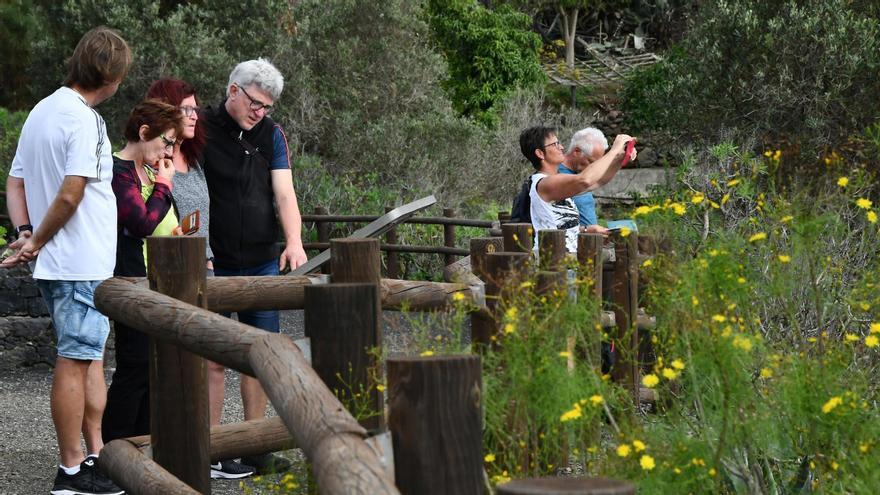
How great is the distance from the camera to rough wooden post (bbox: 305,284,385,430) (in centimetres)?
264

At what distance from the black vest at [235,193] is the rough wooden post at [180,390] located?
1616 millimetres

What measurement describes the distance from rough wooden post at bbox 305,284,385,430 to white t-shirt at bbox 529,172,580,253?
128 inches

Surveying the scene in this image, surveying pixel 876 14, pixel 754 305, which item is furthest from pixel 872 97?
pixel 754 305

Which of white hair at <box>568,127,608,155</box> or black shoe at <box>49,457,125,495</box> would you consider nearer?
black shoe at <box>49,457,125,495</box>

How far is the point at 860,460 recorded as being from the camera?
3027 millimetres

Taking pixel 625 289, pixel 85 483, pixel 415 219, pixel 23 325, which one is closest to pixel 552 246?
pixel 85 483

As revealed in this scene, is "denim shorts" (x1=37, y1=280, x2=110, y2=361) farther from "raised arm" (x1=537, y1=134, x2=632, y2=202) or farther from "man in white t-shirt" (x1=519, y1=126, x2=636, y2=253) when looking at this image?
"raised arm" (x1=537, y1=134, x2=632, y2=202)

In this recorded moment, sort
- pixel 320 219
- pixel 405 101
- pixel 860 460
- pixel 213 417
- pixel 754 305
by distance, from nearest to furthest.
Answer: pixel 860 460 < pixel 754 305 < pixel 213 417 < pixel 320 219 < pixel 405 101

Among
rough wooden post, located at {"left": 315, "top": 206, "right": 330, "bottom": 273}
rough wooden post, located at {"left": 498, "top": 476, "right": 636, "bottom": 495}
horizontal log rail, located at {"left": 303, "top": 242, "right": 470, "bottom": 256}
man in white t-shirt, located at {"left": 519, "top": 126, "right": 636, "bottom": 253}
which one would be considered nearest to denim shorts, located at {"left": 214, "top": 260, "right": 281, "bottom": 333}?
man in white t-shirt, located at {"left": 519, "top": 126, "right": 636, "bottom": 253}

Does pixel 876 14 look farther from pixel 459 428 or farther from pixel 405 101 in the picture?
pixel 459 428

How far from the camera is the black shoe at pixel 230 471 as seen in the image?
5180 millimetres

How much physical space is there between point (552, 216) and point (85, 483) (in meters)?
2.41

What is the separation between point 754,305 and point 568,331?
4.95 ft

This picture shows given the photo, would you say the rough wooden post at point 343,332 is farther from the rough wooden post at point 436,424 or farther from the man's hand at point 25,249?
the man's hand at point 25,249
